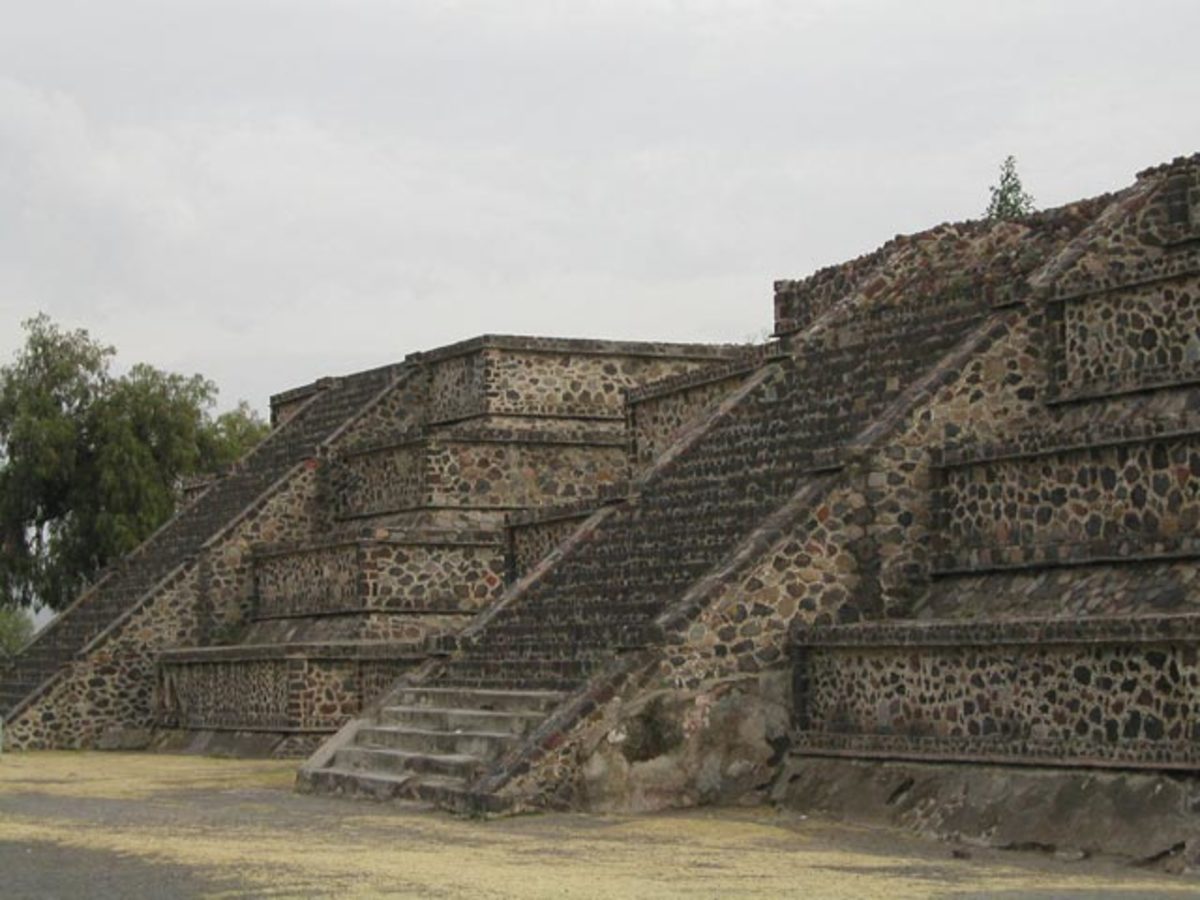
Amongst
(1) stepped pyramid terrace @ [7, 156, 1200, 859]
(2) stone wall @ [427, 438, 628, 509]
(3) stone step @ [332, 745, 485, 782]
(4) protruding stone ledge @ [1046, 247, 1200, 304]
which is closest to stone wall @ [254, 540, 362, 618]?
(1) stepped pyramid terrace @ [7, 156, 1200, 859]

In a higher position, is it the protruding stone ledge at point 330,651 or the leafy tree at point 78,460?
the leafy tree at point 78,460

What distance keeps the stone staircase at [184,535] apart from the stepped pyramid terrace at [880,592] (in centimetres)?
395

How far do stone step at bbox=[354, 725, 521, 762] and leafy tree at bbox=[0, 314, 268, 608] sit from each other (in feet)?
60.5

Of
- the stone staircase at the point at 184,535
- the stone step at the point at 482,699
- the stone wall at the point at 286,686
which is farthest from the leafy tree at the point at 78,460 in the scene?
the stone step at the point at 482,699

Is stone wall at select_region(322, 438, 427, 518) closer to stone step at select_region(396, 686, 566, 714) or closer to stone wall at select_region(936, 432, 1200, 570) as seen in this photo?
stone step at select_region(396, 686, 566, 714)

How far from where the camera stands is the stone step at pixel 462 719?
58.2 feet

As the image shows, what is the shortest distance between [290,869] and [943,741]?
4.79m

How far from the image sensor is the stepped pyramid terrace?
47.4 feet

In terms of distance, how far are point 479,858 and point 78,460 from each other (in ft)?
84.1

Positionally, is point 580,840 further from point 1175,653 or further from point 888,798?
point 1175,653

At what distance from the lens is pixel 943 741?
15.1 m

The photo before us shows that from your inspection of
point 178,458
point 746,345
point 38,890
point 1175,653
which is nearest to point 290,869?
point 38,890

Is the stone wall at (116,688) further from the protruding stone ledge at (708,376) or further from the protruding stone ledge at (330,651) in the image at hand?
the protruding stone ledge at (708,376)

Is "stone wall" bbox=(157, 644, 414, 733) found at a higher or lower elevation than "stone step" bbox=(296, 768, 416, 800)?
higher
